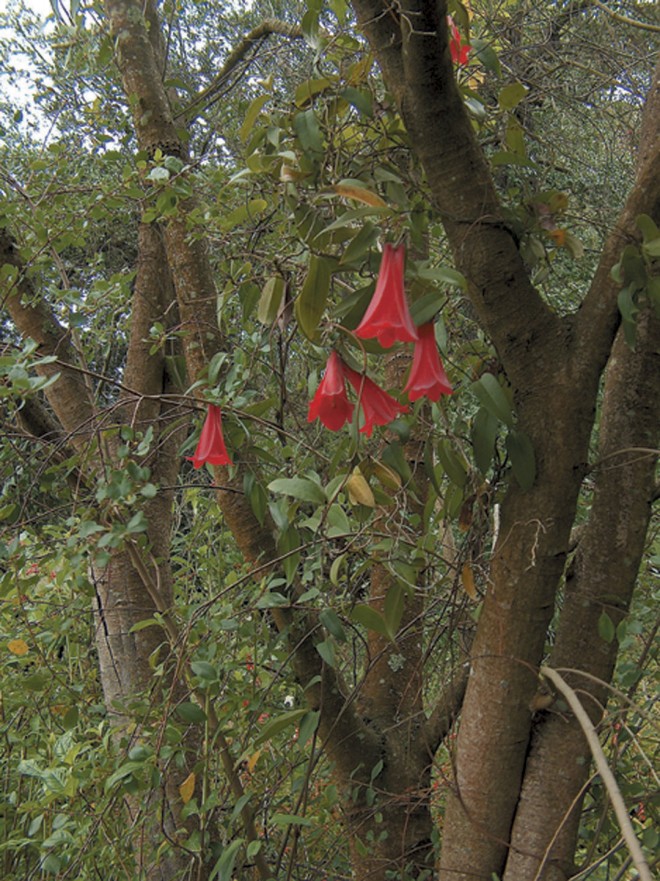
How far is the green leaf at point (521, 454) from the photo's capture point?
2.79 ft

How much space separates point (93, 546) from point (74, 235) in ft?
2.33

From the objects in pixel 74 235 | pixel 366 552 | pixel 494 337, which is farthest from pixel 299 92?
pixel 74 235

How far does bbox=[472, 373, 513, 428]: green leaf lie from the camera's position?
2.63 ft

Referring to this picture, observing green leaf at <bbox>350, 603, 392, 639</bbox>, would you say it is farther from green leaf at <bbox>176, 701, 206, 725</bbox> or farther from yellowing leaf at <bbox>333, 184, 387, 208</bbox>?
yellowing leaf at <bbox>333, 184, 387, 208</bbox>

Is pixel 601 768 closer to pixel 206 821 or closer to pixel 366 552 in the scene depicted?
pixel 366 552

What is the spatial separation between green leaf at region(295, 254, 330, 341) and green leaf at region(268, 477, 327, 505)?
0.16 m

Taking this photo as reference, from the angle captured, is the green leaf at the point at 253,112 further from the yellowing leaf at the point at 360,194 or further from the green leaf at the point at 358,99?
the yellowing leaf at the point at 360,194

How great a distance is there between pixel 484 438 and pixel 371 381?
14 cm

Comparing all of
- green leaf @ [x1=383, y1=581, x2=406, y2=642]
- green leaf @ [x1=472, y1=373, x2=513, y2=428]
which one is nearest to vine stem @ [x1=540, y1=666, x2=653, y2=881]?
green leaf @ [x1=383, y1=581, x2=406, y2=642]

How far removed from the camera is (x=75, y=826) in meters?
1.04

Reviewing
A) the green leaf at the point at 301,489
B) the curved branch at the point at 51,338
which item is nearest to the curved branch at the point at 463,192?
the green leaf at the point at 301,489

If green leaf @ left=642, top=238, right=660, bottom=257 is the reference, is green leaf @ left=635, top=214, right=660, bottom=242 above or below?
above

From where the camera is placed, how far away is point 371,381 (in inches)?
34.5

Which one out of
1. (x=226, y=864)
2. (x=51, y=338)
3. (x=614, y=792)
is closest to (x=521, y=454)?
(x=614, y=792)
